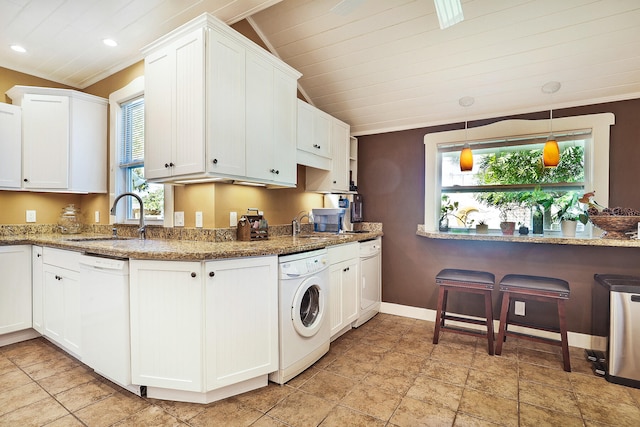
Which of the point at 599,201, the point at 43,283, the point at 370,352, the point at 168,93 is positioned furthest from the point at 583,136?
the point at 43,283

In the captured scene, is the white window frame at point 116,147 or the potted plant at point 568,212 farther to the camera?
the white window frame at point 116,147

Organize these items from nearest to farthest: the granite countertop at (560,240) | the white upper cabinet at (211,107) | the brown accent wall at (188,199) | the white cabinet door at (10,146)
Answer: the white upper cabinet at (211,107), the granite countertop at (560,240), the brown accent wall at (188,199), the white cabinet door at (10,146)

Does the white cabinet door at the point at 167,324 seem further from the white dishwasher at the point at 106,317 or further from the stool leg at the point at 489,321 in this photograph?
the stool leg at the point at 489,321

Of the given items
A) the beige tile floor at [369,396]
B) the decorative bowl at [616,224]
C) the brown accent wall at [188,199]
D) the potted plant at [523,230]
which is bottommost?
the beige tile floor at [369,396]

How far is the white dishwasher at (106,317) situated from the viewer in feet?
6.26

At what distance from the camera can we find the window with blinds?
2.99 m

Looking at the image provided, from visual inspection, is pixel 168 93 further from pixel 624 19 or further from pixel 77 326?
pixel 624 19

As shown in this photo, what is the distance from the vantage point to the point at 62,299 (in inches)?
97.0

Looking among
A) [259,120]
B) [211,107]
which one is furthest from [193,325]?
[259,120]

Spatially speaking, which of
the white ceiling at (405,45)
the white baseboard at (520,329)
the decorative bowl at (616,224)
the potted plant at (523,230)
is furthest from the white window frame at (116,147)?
the decorative bowl at (616,224)

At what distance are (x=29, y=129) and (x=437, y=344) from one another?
439cm

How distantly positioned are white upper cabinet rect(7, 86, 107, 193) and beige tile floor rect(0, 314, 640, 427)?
1.56 metres

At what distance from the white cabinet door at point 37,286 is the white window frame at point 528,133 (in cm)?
372

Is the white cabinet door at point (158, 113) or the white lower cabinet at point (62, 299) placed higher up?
the white cabinet door at point (158, 113)
